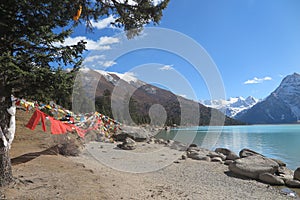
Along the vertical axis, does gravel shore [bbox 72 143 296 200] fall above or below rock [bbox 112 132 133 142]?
below

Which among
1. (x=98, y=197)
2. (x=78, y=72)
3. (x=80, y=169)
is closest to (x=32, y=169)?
(x=80, y=169)

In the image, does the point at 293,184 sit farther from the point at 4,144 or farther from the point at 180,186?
the point at 4,144

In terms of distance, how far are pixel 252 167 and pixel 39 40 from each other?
10.6 m

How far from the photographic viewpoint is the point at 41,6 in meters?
5.42

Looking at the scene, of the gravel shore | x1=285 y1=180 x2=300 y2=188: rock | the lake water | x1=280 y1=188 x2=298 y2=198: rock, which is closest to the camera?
the gravel shore

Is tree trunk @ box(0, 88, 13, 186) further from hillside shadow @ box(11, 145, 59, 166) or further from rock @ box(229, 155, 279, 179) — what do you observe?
rock @ box(229, 155, 279, 179)

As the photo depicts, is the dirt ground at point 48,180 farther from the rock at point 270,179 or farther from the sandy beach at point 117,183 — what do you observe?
the rock at point 270,179

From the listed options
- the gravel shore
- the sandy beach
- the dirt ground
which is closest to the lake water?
the gravel shore

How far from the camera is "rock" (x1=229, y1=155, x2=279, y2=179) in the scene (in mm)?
10392

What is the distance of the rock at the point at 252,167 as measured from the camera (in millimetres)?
10392

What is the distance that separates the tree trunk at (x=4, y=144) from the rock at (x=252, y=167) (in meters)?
9.63

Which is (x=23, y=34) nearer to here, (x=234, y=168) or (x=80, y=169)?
(x=80, y=169)

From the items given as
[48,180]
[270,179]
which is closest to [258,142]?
[270,179]

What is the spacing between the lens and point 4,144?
219 inches
